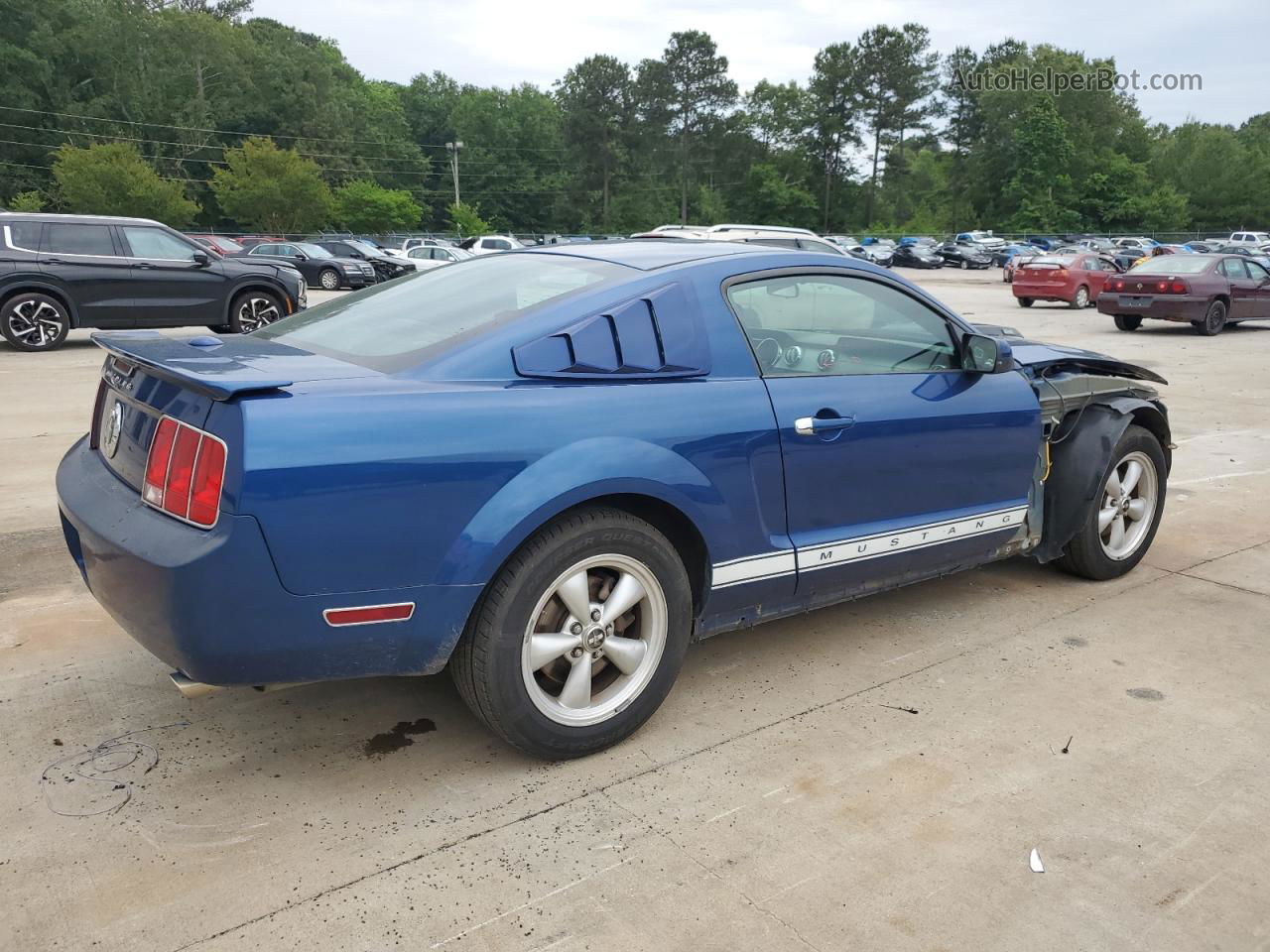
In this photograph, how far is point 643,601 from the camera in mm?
3189

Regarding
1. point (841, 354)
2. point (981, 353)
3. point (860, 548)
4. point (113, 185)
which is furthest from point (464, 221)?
point (860, 548)

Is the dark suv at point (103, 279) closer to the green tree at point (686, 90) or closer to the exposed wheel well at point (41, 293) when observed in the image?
the exposed wheel well at point (41, 293)

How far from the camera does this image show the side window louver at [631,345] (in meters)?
3.06

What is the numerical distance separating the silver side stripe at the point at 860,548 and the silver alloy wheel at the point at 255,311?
40.0ft

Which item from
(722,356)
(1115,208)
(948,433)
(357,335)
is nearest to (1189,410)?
(948,433)

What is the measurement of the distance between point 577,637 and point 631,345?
3.01 ft

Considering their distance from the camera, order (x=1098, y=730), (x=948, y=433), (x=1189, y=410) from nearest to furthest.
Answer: (x=1098, y=730), (x=948, y=433), (x=1189, y=410)

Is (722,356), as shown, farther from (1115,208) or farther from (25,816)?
(1115,208)

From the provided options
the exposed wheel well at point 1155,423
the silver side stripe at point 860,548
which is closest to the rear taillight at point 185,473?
the silver side stripe at point 860,548

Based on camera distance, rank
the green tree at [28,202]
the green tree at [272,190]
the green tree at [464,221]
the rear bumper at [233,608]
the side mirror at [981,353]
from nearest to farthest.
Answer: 1. the rear bumper at [233,608]
2. the side mirror at [981,353]
3. the green tree at [272,190]
4. the green tree at [28,202]
5. the green tree at [464,221]

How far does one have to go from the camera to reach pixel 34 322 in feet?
43.2

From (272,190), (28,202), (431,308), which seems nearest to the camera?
(431,308)

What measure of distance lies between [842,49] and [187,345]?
9682 centimetres

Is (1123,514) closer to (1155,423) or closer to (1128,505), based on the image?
(1128,505)
